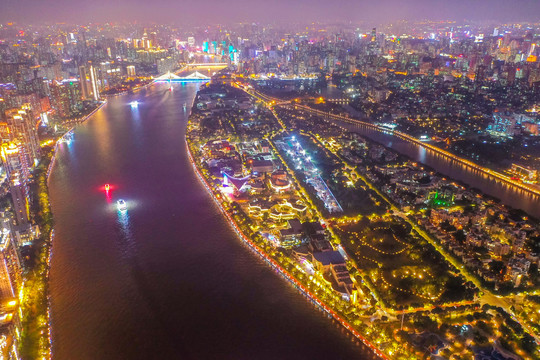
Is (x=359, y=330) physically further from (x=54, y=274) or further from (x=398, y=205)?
(x=54, y=274)

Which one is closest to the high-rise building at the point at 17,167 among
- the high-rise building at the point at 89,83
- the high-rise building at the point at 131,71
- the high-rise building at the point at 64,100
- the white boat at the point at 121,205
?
the white boat at the point at 121,205

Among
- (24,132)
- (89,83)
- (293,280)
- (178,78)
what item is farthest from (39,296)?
(178,78)

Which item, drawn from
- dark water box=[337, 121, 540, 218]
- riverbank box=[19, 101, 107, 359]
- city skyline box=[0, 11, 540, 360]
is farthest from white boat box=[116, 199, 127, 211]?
dark water box=[337, 121, 540, 218]

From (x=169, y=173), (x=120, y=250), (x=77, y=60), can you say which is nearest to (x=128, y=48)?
(x=77, y=60)

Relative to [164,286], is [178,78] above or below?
above

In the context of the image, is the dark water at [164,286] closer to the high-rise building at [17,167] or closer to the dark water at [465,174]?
the high-rise building at [17,167]

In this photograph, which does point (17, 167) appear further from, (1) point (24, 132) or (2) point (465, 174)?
(2) point (465, 174)

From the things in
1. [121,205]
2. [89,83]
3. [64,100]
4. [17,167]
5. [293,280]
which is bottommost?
[293,280]
